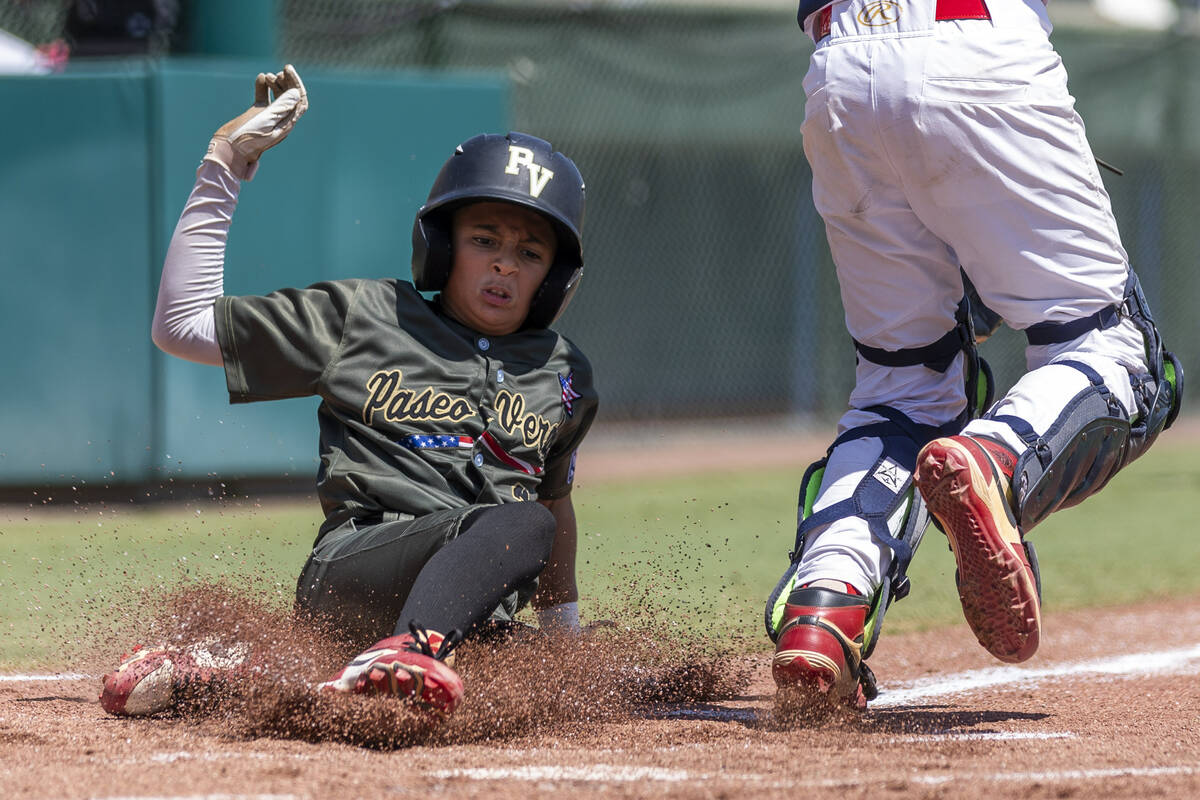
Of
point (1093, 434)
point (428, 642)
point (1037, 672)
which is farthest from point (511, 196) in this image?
point (1037, 672)

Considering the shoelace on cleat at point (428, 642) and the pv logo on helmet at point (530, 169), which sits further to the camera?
the pv logo on helmet at point (530, 169)

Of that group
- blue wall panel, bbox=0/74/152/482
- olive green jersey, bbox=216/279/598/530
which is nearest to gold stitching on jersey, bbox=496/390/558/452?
olive green jersey, bbox=216/279/598/530

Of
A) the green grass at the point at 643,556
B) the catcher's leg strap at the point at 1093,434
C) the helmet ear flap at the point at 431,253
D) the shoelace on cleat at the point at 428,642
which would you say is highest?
the helmet ear flap at the point at 431,253

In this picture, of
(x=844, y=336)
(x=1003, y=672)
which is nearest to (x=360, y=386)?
(x=1003, y=672)

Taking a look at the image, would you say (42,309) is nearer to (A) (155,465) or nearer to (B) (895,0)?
(A) (155,465)

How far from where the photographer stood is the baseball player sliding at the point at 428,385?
2576 mm

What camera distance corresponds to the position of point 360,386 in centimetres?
282

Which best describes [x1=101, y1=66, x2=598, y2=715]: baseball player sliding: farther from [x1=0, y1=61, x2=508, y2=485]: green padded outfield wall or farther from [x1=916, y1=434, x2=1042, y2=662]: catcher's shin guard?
[x1=0, y1=61, x2=508, y2=485]: green padded outfield wall

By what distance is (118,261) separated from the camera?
6.50 metres

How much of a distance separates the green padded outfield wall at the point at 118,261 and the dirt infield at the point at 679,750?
11.3 feet

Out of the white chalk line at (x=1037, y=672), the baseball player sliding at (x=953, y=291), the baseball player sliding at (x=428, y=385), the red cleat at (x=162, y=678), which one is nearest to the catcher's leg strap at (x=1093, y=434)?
the baseball player sliding at (x=953, y=291)

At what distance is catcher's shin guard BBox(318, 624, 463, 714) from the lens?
2.25 meters

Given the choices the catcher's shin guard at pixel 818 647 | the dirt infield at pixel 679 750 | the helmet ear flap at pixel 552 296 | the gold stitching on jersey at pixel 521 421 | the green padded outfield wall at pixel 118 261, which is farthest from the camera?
the green padded outfield wall at pixel 118 261

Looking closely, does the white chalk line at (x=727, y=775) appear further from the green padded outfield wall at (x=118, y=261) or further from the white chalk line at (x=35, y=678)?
the green padded outfield wall at (x=118, y=261)
